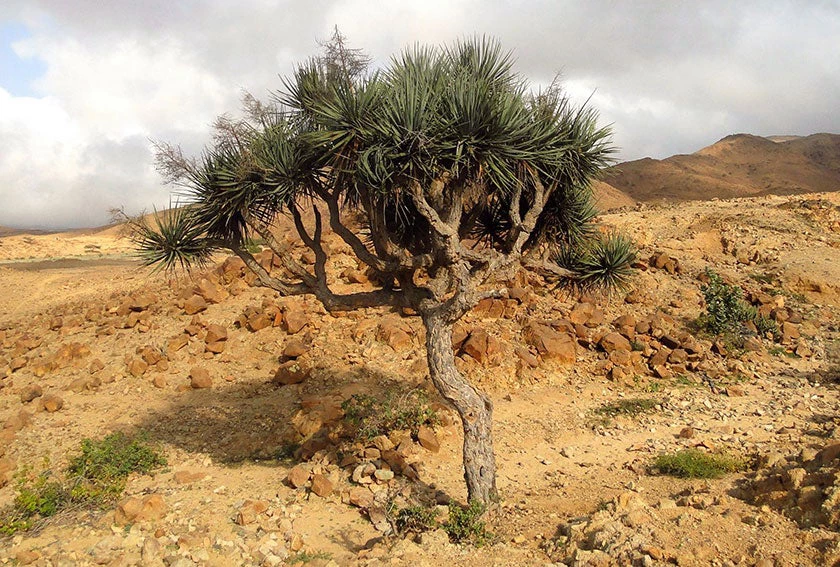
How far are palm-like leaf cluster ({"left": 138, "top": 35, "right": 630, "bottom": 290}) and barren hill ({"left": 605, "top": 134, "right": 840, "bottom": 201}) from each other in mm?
34746

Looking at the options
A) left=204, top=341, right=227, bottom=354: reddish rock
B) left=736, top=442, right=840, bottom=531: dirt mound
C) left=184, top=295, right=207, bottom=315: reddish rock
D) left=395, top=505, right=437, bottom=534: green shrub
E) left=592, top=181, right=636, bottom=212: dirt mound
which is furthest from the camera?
left=592, top=181, right=636, bottom=212: dirt mound

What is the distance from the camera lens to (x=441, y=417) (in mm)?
8969

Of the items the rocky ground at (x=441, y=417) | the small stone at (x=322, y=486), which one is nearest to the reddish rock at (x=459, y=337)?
the rocky ground at (x=441, y=417)

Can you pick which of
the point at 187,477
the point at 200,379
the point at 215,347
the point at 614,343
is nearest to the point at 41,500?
the point at 187,477

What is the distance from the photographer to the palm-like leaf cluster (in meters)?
5.86

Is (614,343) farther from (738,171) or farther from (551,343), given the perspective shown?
(738,171)

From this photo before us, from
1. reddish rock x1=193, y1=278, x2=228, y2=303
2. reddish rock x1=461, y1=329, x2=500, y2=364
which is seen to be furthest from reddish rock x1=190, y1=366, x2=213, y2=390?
reddish rock x1=461, y1=329, x2=500, y2=364

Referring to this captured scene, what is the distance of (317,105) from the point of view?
635 centimetres

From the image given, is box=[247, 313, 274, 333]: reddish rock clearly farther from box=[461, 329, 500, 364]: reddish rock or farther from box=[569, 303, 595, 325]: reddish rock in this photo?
box=[569, 303, 595, 325]: reddish rock

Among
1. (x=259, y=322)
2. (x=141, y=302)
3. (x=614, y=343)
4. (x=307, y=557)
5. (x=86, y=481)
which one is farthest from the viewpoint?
(x=141, y=302)

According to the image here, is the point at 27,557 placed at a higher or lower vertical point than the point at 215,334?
lower

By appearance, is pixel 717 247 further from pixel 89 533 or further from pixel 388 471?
pixel 89 533

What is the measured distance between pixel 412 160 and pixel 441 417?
14.9ft

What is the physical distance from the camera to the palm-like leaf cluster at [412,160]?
586 cm
